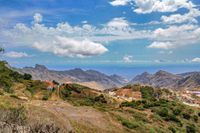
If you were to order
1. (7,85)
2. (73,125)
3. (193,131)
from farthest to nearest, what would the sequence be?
1. (7,85)
2. (193,131)
3. (73,125)

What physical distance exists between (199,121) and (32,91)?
35.5 m

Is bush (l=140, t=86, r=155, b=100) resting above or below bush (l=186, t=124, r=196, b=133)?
above

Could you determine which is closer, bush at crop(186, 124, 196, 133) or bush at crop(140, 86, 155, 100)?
bush at crop(186, 124, 196, 133)

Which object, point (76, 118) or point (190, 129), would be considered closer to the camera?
point (76, 118)

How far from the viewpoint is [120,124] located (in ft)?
115

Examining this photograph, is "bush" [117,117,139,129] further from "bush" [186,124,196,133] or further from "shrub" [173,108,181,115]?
"shrub" [173,108,181,115]

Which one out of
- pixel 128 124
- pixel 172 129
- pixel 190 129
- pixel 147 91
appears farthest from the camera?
pixel 147 91

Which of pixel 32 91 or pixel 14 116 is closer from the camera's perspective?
pixel 14 116

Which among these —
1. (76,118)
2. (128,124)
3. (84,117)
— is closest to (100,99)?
(128,124)

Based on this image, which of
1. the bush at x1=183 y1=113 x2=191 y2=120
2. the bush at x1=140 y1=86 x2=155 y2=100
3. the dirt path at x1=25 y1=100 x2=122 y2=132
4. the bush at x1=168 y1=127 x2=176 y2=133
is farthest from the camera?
the bush at x1=140 y1=86 x2=155 y2=100

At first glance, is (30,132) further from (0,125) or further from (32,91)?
(32,91)

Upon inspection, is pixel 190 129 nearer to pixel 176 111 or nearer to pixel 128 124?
pixel 176 111

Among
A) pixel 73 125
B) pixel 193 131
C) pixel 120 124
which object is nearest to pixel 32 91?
pixel 193 131

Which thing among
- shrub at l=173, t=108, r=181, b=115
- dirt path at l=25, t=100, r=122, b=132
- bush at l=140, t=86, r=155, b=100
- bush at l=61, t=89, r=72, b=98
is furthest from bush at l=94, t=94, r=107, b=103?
dirt path at l=25, t=100, r=122, b=132
